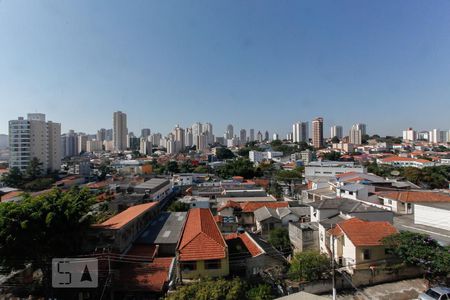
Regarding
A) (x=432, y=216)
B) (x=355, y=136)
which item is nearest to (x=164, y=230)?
(x=432, y=216)

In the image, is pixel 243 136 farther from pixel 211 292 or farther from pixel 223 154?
pixel 211 292

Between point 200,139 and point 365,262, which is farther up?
point 200,139

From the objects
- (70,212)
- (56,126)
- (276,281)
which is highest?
(56,126)

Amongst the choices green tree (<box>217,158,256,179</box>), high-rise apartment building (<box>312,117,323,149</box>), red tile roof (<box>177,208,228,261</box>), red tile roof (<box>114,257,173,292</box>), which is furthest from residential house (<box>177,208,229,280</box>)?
high-rise apartment building (<box>312,117,323,149</box>)

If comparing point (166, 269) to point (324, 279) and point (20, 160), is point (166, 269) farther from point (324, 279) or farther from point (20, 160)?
point (20, 160)

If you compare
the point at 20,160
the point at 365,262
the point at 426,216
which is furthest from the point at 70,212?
the point at 20,160
